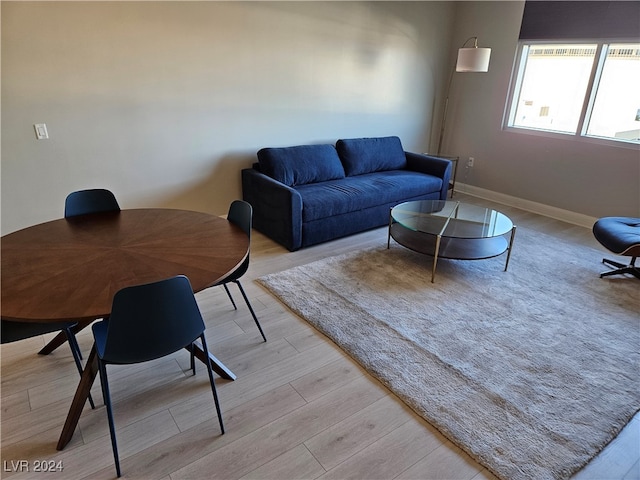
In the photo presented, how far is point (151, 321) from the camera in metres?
1.44

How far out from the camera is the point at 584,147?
429cm

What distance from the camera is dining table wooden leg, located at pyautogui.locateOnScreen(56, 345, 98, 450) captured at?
1656 mm

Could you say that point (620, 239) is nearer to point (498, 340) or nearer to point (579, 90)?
point (498, 340)

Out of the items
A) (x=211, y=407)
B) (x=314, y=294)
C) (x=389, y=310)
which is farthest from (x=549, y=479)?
(x=314, y=294)

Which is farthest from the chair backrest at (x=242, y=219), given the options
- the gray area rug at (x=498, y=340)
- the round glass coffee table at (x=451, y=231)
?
the round glass coffee table at (x=451, y=231)

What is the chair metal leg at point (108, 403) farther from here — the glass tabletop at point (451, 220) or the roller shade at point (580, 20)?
the roller shade at point (580, 20)

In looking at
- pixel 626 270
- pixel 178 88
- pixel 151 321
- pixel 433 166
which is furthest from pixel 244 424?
pixel 433 166

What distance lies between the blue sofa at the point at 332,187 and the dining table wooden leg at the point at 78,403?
6.41 ft

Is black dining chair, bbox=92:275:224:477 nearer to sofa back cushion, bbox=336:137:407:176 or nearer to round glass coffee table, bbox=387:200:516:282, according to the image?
round glass coffee table, bbox=387:200:516:282

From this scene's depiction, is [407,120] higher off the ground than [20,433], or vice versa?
[407,120]

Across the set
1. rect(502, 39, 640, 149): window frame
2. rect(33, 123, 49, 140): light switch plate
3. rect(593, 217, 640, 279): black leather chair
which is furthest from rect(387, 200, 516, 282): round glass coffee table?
rect(33, 123, 49, 140): light switch plate

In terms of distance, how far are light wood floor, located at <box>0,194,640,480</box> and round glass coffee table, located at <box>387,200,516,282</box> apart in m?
1.37

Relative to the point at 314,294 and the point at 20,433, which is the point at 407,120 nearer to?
the point at 314,294

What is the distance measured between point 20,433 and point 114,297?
0.98m
